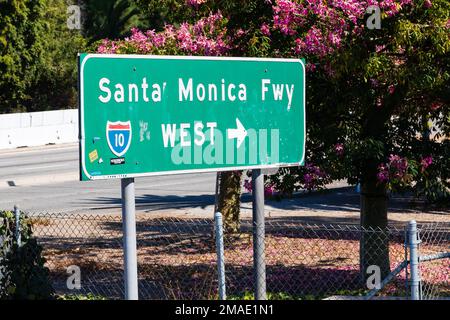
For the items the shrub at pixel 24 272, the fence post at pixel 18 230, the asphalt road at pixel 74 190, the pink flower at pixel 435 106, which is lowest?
the shrub at pixel 24 272

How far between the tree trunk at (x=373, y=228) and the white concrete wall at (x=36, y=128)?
24.7 meters

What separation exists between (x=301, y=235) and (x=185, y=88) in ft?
33.1

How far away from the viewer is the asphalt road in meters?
20.9

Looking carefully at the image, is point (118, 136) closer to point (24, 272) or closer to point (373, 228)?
point (24, 272)

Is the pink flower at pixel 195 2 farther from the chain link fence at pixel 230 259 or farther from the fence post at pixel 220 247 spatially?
the fence post at pixel 220 247

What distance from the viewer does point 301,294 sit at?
38.4ft

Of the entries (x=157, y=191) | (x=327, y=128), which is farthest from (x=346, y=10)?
(x=157, y=191)

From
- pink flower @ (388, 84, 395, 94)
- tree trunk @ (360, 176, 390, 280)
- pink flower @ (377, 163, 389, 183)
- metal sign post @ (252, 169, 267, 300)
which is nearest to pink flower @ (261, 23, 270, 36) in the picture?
pink flower @ (388, 84, 395, 94)

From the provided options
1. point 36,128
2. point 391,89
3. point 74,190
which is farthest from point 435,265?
point 36,128

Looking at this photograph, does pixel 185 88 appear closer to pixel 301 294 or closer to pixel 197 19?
pixel 301 294

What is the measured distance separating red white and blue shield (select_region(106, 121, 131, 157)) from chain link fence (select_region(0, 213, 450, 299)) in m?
3.44

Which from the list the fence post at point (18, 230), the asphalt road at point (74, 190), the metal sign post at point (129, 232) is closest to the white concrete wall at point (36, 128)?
the asphalt road at point (74, 190)

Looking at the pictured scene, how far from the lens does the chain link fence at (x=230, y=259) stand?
1212cm

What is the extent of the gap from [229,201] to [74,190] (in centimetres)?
773
